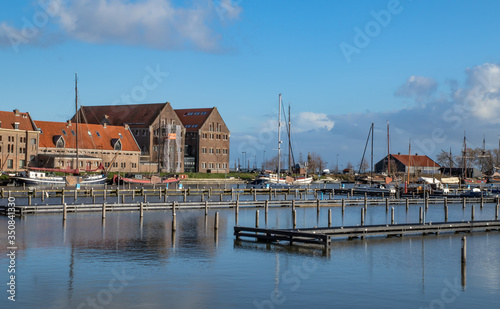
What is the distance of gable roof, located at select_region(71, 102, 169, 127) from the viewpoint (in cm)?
13900

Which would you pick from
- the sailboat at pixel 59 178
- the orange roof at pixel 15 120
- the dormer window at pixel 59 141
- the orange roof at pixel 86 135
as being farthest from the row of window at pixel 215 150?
the orange roof at pixel 15 120

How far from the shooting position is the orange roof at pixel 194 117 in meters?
144

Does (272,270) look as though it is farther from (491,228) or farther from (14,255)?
(491,228)

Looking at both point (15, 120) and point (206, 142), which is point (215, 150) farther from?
point (15, 120)

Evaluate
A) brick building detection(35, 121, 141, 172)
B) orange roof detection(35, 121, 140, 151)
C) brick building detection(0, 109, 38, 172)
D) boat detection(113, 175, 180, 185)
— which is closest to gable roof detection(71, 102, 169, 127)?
brick building detection(35, 121, 141, 172)

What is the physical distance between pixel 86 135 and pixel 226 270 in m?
98.7

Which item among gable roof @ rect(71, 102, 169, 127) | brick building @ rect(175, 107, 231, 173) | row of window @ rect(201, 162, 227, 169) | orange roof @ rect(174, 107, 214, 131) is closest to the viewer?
gable roof @ rect(71, 102, 169, 127)

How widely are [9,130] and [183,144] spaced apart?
43063 millimetres

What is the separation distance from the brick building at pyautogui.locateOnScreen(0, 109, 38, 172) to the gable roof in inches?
1152

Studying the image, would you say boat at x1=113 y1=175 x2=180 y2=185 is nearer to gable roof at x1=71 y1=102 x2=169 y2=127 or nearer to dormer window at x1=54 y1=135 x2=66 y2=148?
dormer window at x1=54 y1=135 x2=66 y2=148

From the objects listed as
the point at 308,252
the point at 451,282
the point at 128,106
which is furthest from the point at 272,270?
the point at 128,106

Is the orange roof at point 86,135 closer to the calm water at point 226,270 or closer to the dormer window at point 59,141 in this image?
the dormer window at point 59,141

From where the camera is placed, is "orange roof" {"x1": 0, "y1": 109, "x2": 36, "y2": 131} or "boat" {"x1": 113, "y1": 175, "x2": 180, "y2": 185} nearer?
"orange roof" {"x1": 0, "y1": 109, "x2": 36, "y2": 131}

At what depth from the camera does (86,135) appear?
12438 cm
